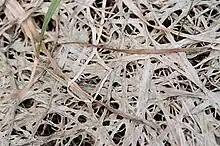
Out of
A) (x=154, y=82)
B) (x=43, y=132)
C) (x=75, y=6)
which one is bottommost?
(x=43, y=132)

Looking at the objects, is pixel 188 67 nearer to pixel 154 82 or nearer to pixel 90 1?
pixel 154 82

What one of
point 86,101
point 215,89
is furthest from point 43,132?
point 215,89

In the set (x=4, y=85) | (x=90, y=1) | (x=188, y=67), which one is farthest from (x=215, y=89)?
(x=4, y=85)

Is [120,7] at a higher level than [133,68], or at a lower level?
higher

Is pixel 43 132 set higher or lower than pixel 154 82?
lower

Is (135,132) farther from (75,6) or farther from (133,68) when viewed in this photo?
(75,6)
